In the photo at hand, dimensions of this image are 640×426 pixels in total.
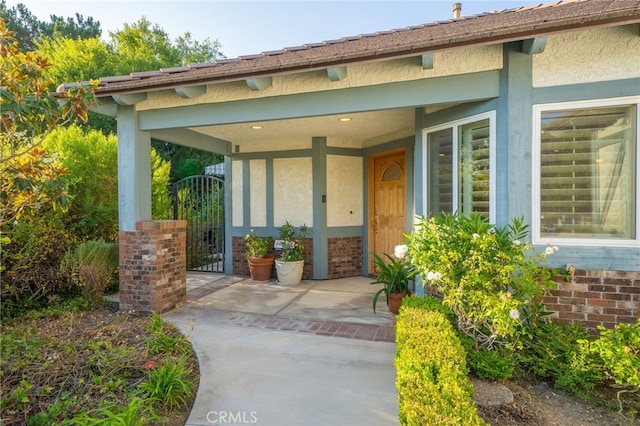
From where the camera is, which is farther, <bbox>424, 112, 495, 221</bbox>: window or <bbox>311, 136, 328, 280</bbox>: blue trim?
<bbox>311, 136, 328, 280</bbox>: blue trim

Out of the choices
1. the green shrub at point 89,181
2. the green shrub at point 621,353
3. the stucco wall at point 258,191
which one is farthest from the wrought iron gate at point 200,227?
the green shrub at point 621,353

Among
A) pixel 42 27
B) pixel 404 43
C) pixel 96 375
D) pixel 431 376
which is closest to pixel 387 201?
pixel 404 43

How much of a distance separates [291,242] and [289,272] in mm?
657

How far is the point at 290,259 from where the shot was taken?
22.8ft

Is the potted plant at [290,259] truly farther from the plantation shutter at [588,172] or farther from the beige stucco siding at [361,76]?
the plantation shutter at [588,172]

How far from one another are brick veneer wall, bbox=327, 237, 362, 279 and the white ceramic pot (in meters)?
0.76

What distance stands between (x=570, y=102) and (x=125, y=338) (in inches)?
220

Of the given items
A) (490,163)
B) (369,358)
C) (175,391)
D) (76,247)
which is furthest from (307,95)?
(76,247)

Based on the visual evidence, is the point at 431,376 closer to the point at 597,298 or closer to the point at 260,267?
the point at 597,298

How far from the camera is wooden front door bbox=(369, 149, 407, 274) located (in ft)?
22.8

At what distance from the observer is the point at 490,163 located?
12.9ft

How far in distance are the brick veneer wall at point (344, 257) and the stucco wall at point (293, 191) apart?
0.75m

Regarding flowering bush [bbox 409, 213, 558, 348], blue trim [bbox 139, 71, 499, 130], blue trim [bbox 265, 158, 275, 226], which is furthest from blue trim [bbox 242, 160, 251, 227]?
flowering bush [bbox 409, 213, 558, 348]

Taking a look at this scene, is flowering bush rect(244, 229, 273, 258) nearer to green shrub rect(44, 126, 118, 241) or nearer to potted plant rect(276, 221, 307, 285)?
potted plant rect(276, 221, 307, 285)
